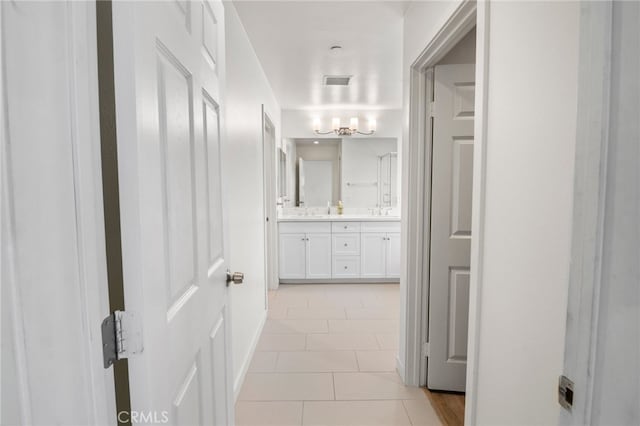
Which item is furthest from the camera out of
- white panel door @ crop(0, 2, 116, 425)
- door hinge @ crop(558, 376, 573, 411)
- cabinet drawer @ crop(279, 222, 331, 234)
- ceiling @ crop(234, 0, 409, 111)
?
cabinet drawer @ crop(279, 222, 331, 234)

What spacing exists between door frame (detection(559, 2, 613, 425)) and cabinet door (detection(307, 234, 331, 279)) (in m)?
3.82

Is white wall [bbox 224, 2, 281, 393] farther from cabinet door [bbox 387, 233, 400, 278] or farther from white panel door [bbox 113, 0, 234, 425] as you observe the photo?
cabinet door [bbox 387, 233, 400, 278]

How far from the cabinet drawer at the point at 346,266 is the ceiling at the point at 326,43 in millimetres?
2040

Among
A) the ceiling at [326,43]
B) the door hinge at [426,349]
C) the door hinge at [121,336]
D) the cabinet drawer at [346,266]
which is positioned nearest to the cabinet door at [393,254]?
the cabinet drawer at [346,266]

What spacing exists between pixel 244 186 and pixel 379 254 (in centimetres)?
253

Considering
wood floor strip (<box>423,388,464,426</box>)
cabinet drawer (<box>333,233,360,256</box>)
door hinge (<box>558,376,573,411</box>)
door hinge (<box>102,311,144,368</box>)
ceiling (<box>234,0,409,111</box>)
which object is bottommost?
wood floor strip (<box>423,388,464,426</box>)

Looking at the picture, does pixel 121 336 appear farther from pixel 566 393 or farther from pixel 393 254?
pixel 393 254

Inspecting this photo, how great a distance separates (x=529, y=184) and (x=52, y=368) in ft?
3.68

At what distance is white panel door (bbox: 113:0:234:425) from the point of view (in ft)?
2.03

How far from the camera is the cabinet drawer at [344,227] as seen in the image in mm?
4363

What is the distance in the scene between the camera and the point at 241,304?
7.61 feet

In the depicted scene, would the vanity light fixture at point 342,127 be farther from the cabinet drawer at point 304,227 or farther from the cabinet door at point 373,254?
the cabinet door at point 373,254

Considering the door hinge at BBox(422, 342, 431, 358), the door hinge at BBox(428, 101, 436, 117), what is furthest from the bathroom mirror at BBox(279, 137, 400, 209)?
the door hinge at BBox(422, 342, 431, 358)

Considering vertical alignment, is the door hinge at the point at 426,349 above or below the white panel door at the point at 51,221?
below
